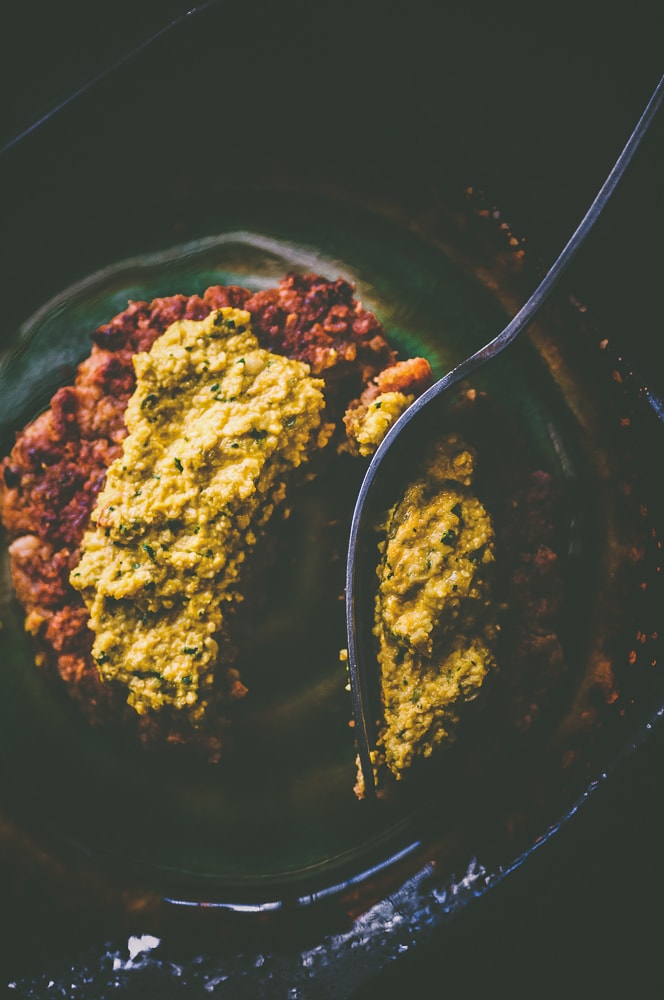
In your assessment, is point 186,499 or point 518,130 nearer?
point 186,499

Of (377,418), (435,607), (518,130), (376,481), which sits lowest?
(435,607)

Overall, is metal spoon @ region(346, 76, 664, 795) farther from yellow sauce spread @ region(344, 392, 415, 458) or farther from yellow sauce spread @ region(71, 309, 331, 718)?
yellow sauce spread @ region(71, 309, 331, 718)

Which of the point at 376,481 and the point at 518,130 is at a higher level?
the point at 518,130

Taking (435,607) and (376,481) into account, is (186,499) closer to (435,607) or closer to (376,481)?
(376,481)

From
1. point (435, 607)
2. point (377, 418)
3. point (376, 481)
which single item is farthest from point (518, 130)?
point (435, 607)

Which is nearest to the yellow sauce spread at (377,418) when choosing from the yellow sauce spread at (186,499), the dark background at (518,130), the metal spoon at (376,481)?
the metal spoon at (376,481)

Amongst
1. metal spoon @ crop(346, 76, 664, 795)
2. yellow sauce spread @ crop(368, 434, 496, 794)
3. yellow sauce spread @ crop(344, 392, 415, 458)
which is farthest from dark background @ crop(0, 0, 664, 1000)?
yellow sauce spread @ crop(344, 392, 415, 458)

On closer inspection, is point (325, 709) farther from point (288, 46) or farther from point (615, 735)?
point (288, 46)

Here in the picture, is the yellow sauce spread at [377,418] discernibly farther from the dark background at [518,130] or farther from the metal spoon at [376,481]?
the dark background at [518,130]
